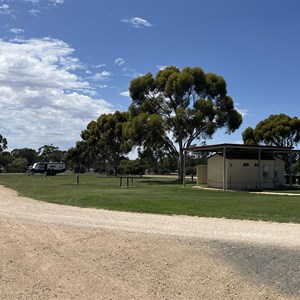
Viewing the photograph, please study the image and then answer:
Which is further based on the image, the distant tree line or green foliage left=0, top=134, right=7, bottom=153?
green foliage left=0, top=134, right=7, bottom=153

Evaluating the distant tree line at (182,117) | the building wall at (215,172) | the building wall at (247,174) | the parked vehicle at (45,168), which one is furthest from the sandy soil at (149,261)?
the parked vehicle at (45,168)

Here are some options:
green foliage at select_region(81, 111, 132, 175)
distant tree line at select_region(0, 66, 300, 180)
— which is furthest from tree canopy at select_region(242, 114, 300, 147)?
green foliage at select_region(81, 111, 132, 175)

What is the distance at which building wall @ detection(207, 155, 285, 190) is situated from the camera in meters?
34.2

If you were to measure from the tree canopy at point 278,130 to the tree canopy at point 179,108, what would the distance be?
4.54 metres

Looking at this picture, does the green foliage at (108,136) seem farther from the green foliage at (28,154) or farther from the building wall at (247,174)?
the green foliage at (28,154)

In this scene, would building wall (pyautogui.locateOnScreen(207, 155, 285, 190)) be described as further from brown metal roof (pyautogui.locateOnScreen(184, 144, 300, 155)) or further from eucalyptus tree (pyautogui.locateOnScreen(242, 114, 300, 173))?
eucalyptus tree (pyautogui.locateOnScreen(242, 114, 300, 173))

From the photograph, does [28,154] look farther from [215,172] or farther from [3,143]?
[215,172]

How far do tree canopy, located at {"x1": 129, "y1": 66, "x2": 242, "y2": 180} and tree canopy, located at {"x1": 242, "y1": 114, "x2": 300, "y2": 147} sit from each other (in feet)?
14.9

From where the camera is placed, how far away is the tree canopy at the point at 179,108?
48.2m

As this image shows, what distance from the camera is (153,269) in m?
9.11

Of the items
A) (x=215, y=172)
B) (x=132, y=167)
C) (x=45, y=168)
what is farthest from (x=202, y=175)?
(x=45, y=168)

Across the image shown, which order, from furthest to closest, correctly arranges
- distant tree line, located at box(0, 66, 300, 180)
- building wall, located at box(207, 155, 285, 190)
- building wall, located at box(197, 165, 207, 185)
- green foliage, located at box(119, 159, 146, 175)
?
green foliage, located at box(119, 159, 146, 175)
distant tree line, located at box(0, 66, 300, 180)
building wall, located at box(197, 165, 207, 185)
building wall, located at box(207, 155, 285, 190)

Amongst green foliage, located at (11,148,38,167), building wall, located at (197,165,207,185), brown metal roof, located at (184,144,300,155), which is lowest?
building wall, located at (197,165,207,185)

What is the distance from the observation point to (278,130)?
51844 mm
